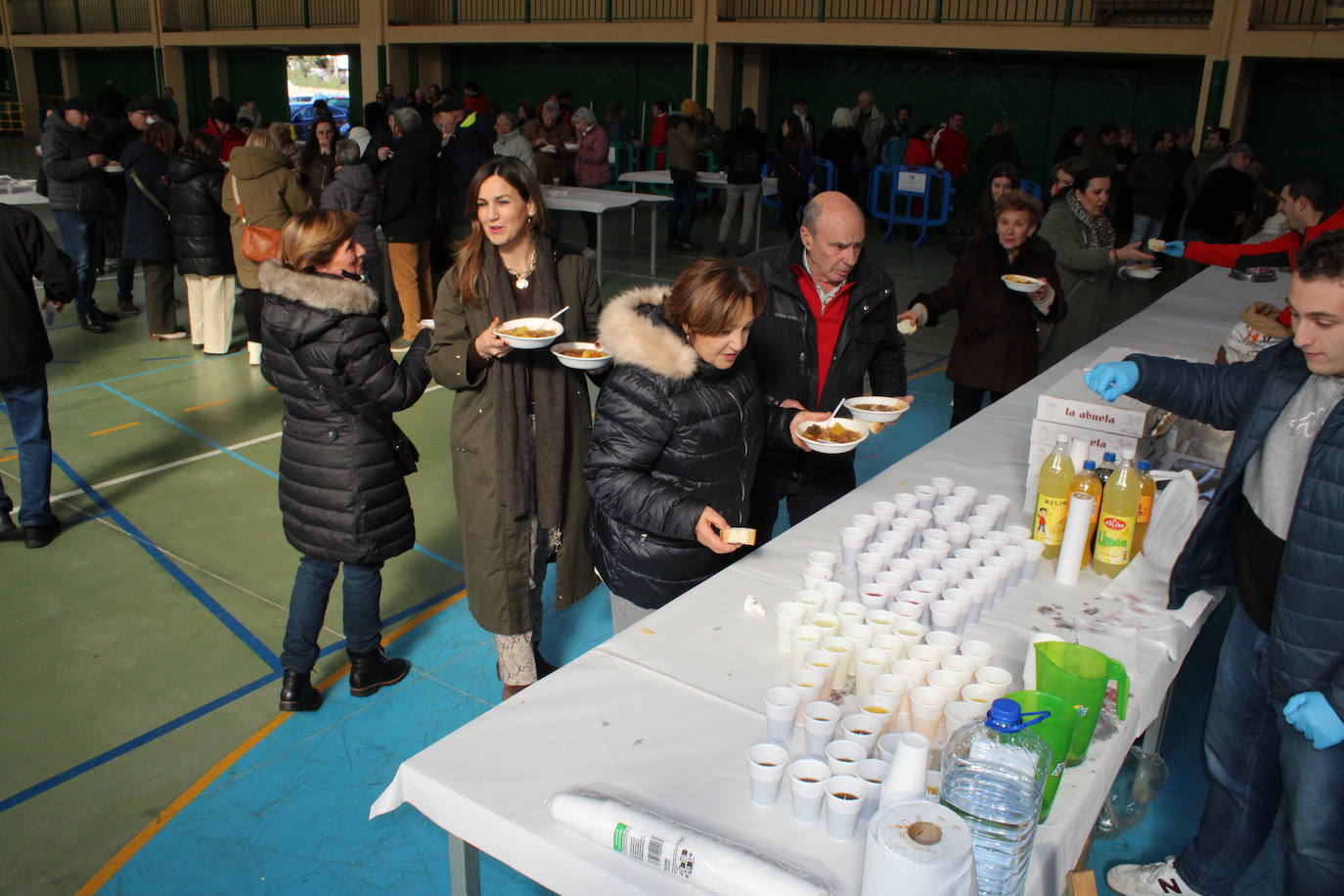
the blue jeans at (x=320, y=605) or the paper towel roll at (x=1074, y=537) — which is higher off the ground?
the paper towel roll at (x=1074, y=537)

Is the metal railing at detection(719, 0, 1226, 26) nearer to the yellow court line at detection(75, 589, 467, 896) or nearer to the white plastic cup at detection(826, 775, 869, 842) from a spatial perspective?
the yellow court line at detection(75, 589, 467, 896)

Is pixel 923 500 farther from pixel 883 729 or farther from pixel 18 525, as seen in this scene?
pixel 18 525

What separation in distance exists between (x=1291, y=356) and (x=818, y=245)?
5.03 ft

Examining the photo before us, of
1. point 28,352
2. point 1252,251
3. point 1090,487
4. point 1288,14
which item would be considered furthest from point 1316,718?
point 1288,14

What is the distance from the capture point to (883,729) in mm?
2008

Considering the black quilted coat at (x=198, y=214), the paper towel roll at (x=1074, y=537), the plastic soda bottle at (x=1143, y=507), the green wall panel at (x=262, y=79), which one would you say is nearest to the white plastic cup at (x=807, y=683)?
→ the paper towel roll at (x=1074, y=537)

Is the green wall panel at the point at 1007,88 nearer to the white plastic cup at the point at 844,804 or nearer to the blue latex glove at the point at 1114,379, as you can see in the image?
the blue latex glove at the point at 1114,379

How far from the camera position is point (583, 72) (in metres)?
21.3

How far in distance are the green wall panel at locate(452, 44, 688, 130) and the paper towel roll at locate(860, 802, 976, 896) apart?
19.5m

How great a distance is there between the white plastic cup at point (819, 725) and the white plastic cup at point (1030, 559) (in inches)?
39.7

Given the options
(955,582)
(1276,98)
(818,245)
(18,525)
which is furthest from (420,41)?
(955,582)

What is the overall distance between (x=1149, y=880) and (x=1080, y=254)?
346 cm

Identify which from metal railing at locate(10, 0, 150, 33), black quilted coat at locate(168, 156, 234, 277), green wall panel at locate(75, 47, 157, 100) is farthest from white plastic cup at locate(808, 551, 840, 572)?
green wall panel at locate(75, 47, 157, 100)

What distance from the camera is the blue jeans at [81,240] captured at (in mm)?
8555
